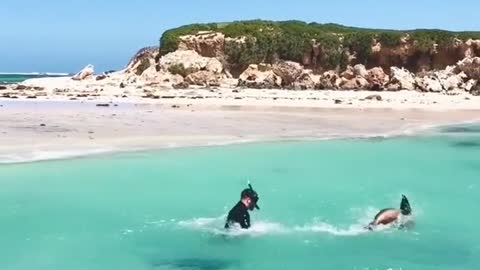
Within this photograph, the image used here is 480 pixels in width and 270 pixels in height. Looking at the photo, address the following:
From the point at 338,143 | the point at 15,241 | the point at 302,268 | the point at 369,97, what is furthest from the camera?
the point at 369,97

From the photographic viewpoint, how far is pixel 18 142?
20.5m

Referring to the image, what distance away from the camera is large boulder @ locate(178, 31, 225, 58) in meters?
58.8

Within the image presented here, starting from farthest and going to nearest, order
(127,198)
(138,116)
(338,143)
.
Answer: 1. (138,116)
2. (338,143)
3. (127,198)

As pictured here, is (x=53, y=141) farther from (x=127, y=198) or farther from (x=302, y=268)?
(x=302, y=268)

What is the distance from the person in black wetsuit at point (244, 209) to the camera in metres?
10.7

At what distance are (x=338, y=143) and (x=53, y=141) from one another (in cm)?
867

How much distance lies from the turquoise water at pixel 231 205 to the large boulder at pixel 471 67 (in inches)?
1216

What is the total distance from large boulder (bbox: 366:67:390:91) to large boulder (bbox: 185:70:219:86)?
11.0 metres

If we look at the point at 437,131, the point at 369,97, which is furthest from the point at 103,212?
the point at 369,97

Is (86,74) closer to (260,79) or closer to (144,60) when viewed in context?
(144,60)

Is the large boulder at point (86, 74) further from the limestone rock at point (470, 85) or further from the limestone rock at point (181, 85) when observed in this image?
the limestone rock at point (470, 85)

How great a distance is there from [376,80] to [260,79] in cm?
808

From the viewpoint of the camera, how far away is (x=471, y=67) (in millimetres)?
49438

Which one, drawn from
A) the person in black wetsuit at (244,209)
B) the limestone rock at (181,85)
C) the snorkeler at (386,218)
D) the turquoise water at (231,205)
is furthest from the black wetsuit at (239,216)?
the limestone rock at (181,85)
